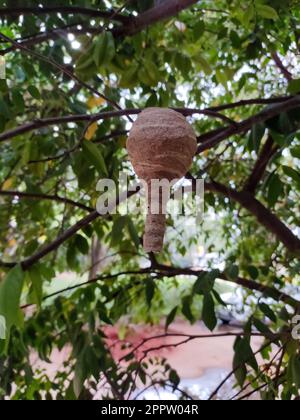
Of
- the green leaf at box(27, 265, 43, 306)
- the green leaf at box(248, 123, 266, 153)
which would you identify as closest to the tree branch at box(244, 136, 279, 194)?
the green leaf at box(248, 123, 266, 153)

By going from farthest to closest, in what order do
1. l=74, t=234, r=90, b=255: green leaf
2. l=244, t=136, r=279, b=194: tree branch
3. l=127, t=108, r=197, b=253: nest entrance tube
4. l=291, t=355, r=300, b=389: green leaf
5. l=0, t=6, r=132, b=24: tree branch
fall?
l=244, t=136, r=279, b=194: tree branch → l=74, t=234, r=90, b=255: green leaf → l=0, t=6, r=132, b=24: tree branch → l=291, t=355, r=300, b=389: green leaf → l=127, t=108, r=197, b=253: nest entrance tube

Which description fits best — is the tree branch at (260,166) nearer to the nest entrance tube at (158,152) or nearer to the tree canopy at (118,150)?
the tree canopy at (118,150)

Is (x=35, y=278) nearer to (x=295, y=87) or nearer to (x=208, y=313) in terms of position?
(x=208, y=313)

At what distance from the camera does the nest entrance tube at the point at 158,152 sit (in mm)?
357

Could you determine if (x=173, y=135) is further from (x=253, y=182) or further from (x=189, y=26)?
(x=189, y=26)

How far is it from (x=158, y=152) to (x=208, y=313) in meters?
0.37

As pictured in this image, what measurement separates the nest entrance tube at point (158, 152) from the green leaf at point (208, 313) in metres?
0.32

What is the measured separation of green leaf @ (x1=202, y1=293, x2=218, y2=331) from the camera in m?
0.65

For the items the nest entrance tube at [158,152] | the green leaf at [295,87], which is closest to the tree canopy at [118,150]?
the green leaf at [295,87]

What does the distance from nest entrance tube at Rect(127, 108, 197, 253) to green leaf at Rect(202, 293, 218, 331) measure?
0.32m

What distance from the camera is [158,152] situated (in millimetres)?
358

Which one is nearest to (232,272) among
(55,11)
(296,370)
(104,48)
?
(296,370)

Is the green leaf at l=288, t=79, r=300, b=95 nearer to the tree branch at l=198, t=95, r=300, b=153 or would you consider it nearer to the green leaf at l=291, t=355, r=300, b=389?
the tree branch at l=198, t=95, r=300, b=153

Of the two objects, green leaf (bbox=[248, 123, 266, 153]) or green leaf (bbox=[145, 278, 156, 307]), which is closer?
green leaf (bbox=[248, 123, 266, 153])
